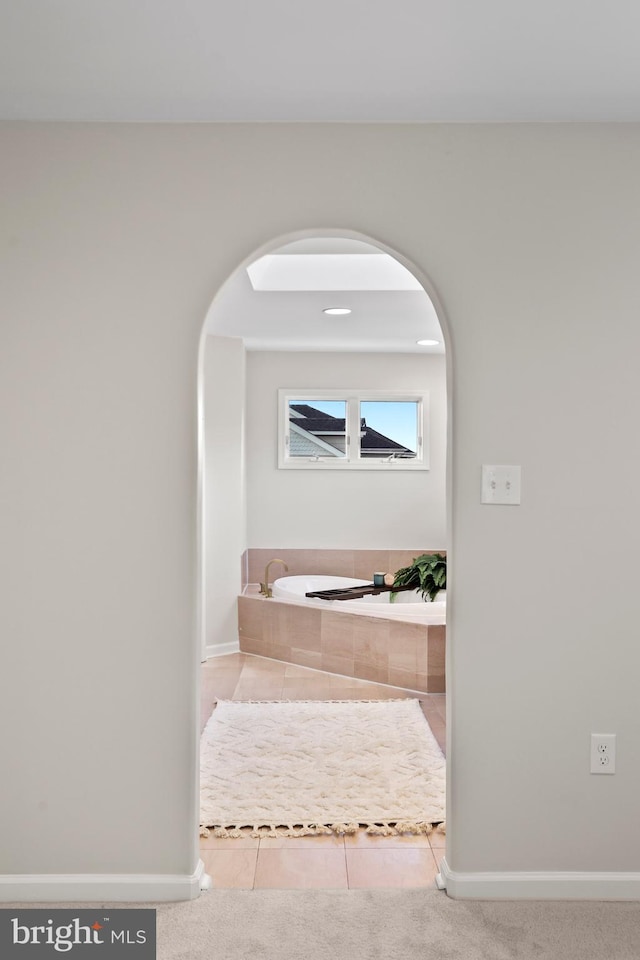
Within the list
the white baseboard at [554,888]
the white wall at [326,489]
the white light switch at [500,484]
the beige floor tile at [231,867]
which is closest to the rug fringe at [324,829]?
the beige floor tile at [231,867]

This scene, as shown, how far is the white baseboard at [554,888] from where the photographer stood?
253 centimetres

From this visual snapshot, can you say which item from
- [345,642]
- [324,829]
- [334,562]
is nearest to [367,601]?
[334,562]

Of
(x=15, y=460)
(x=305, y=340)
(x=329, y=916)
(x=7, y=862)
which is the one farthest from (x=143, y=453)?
(x=305, y=340)

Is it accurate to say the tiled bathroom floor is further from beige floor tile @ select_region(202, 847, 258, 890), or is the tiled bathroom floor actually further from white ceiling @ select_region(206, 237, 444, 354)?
white ceiling @ select_region(206, 237, 444, 354)

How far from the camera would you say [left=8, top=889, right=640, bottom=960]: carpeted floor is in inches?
87.9

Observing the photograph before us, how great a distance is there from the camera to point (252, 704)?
4.63 meters

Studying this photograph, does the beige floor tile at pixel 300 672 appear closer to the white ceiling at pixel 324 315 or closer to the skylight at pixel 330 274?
the white ceiling at pixel 324 315

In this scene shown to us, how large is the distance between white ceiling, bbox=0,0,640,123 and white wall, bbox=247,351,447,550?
4.31m

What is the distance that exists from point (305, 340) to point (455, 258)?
3.77 metres

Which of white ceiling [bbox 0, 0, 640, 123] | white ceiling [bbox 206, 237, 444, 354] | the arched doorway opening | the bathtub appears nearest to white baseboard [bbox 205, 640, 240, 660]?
the arched doorway opening

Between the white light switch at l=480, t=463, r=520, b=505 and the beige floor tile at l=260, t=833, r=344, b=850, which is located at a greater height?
the white light switch at l=480, t=463, r=520, b=505

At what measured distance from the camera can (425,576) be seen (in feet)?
19.6

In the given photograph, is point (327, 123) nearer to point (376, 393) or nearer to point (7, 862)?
point (7, 862)

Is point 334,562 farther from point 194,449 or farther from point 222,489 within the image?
point 194,449
